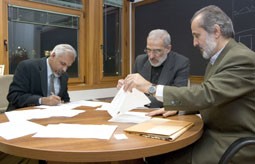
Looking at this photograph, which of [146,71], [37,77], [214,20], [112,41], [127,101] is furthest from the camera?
[112,41]

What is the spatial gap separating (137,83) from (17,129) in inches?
26.3

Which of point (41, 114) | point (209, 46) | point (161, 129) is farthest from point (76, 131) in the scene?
point (209, 46)

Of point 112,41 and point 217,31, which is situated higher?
point 112,41

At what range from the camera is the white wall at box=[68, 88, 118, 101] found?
365 cm

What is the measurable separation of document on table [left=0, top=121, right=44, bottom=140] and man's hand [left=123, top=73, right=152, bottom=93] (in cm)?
52

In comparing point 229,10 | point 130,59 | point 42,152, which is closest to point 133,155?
point 42,152

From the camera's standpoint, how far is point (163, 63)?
8.04ft

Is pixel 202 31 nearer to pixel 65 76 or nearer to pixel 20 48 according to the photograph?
pixel 65 76

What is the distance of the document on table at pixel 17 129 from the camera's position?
1.14 m

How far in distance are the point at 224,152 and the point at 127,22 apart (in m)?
3.51

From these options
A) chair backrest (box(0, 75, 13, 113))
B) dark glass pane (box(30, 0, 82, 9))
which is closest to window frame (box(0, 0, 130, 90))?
dark glass pane (box(30, 0, 82, 9))

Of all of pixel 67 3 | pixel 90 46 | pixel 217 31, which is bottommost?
pixel 217 31

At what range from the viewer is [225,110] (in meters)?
1.30

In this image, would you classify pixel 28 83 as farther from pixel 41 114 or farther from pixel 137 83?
pixel 137 83
